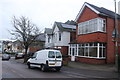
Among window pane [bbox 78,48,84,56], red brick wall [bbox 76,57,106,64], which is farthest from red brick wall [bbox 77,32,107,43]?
red brick wall [bbox 76,57,106,64]

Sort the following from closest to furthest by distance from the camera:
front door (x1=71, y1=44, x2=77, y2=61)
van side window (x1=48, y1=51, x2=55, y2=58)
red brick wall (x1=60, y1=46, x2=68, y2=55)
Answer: van side window (x1=48, y1=51, x2=55, y2=58) → front door (x1=71, y1=44, x2=77, y2=61) → red brick wall (x1=60, y1=46, x2=68, y2=55)

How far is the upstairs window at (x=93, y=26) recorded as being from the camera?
2093 centimetres

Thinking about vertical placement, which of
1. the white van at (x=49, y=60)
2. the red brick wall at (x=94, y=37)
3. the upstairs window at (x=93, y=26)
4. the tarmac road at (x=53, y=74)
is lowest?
the tarmac road at (x=53, y=74)

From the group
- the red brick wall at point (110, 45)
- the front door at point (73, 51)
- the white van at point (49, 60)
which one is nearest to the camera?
the white van at point (49, 60)

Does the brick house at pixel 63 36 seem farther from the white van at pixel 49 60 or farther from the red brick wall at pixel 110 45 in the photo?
the white van at pixel 49 60

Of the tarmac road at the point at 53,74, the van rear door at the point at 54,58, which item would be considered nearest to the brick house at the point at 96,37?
the tarmac road at the point at 53,74

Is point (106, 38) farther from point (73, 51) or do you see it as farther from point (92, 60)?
point (73, 51)

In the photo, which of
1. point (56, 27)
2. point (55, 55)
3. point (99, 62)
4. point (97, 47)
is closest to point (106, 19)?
point (97, 47)

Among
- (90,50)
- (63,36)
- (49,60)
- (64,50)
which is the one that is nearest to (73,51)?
(64,50)

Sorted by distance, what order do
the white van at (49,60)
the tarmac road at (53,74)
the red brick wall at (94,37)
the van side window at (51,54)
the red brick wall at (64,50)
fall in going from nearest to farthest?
1. the tarmac road at (53,74)
2. the white van at (49,60)
3. the van side window at (51,54)
4. the red brick wall at (94,37)
5. the red brick wall at (64,50)

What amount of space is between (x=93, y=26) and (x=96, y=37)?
2.02 meters

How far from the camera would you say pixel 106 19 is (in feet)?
70.9

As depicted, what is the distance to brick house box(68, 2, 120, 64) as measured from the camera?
20.7m

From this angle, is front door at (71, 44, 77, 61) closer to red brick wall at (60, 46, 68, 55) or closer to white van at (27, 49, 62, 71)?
red brick wall at (60, 46, 68, 55)
